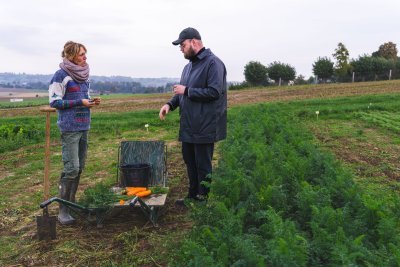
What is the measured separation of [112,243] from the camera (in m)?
4.87

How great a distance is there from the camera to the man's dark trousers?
216 inches

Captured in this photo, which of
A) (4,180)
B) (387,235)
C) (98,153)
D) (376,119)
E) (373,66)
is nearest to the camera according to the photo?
(387,235)

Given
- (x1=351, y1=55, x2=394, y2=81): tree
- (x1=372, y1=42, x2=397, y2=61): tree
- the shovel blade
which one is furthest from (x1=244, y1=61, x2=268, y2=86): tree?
the shovel blade

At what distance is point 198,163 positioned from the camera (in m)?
5.56

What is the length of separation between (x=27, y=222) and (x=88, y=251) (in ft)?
5.17

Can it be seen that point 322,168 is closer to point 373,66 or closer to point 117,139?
point 117,139

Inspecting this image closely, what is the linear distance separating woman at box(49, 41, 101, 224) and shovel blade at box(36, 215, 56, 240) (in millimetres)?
451

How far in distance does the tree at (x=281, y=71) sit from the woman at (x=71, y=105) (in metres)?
46.4

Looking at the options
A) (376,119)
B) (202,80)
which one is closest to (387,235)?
(202,80)

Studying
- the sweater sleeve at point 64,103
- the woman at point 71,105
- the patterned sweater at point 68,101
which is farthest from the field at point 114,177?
the sweater sleeve at point 64,103

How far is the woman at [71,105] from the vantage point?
522 centimetres

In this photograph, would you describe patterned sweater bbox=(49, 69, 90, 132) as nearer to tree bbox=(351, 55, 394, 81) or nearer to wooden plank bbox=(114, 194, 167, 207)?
wooden plank bbox=(114, 194, 167, 207)

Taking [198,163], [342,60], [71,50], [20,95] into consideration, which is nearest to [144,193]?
[198,163]

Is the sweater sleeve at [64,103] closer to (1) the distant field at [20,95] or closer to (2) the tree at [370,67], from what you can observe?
(2) the tree at [370,67]
